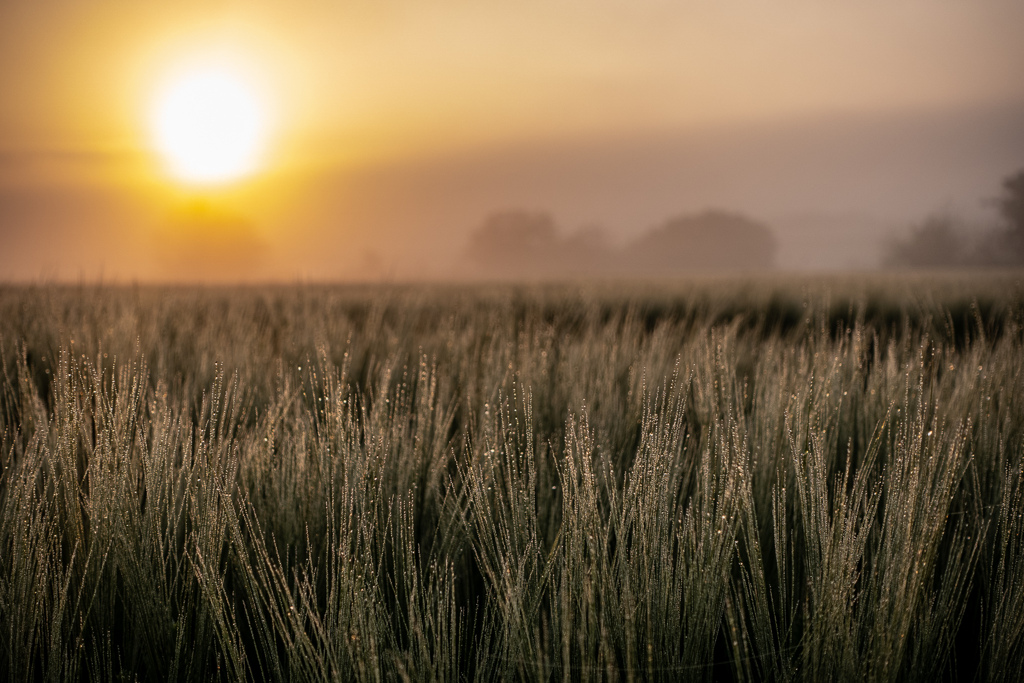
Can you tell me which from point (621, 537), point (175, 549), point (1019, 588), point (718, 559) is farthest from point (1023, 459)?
point (175, 549)

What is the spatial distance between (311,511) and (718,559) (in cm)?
96

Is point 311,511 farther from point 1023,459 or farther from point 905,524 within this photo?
point 1023,459

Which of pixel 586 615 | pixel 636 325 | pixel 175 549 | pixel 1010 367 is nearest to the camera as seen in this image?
pixel 586 615

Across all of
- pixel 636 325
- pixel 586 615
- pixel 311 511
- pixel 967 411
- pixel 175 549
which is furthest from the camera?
pixel 636 325

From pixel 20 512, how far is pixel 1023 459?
2.26 metres

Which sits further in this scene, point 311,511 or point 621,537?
point 311,511

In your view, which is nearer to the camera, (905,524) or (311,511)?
(905,524)

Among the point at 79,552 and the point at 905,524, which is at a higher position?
the point at 905,524

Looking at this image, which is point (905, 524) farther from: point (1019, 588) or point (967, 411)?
point (967, 411)

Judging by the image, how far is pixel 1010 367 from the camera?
8.64ft

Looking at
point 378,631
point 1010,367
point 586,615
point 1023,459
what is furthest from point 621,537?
point 1010,367

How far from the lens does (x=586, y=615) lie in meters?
1.17

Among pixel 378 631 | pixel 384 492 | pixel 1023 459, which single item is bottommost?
pixel 378 631

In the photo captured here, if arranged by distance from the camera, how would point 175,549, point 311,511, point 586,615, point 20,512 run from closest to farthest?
point 586,615 < point 20,512 < point 175,549 < point 311,511
